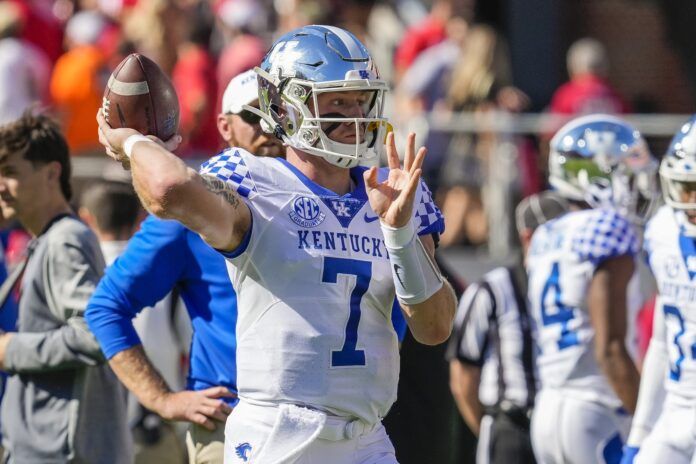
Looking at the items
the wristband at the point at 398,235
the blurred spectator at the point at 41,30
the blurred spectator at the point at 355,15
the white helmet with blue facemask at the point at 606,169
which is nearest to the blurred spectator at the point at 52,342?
the wristband at the point at 398,235

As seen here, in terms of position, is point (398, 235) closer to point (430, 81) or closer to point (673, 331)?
point (673, 331)

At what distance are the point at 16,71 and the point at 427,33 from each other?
343 cm

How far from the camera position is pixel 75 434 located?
5.30 m

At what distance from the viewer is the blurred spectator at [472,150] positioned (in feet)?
36.4

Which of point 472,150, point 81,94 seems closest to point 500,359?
point 472,150

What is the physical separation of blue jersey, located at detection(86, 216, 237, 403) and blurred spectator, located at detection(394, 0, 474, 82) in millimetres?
7417

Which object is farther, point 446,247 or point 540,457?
point 446,247

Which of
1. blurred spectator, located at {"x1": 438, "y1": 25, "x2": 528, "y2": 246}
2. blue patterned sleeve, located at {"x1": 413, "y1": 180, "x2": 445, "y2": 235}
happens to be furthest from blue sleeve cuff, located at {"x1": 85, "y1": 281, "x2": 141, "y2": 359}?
blurred spectator, located at {"x1": 438, "y1": 25, "x2": 528, "y2": 246}

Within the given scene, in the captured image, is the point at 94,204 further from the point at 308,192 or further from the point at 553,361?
the point at 308,192

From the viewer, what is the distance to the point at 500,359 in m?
6.61

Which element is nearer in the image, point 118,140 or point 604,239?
point 118,140

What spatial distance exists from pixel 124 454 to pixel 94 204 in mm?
1799

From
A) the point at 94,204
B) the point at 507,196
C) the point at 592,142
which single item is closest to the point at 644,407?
the point at 592,142

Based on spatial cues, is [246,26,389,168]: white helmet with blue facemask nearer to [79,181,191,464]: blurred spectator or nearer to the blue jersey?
the blue jersey
